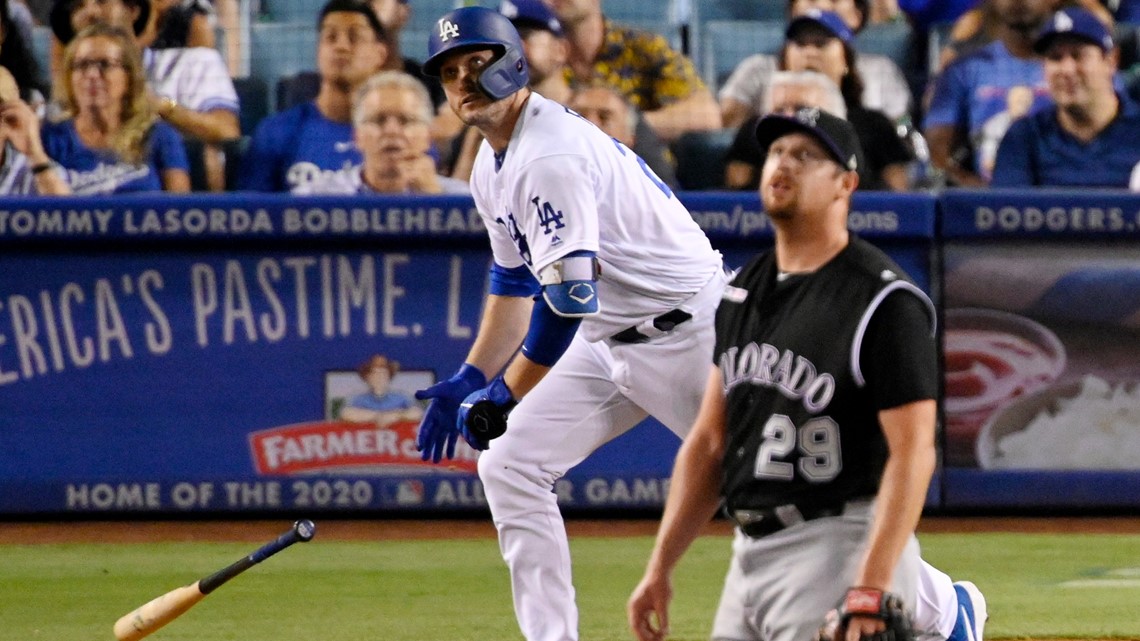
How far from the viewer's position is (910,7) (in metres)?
8.87

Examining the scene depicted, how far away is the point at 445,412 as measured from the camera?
465 centimetres

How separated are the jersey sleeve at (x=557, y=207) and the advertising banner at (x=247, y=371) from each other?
10.1 ft

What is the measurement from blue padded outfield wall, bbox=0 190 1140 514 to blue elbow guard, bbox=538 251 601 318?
306 cm

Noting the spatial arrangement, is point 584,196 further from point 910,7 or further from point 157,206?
point 910,7

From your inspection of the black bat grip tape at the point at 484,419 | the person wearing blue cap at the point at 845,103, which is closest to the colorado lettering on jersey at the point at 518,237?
the black bat grip tape at the point at 484,419

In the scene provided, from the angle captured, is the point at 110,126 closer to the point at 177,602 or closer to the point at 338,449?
the point at 338,449

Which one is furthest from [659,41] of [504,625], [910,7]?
[504,625]

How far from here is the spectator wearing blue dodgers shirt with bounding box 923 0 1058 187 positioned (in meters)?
8.15

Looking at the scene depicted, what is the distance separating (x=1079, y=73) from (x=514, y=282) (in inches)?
161

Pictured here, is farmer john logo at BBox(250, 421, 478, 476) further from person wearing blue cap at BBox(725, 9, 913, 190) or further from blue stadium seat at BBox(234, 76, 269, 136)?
person wearing blue cap at BBox(725, 9, 913, 190)

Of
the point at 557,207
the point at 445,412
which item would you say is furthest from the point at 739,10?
the point at 557,207

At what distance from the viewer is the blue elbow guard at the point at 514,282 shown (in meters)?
4.85

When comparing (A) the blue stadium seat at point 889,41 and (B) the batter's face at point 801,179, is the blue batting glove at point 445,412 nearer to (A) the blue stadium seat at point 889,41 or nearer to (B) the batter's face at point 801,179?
(B) the batter's face at point 801,179

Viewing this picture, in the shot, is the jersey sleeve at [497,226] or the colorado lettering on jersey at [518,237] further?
the jersey sleeve at [497,226]
